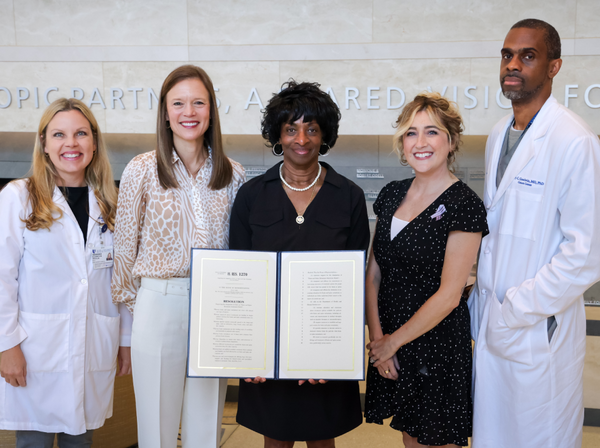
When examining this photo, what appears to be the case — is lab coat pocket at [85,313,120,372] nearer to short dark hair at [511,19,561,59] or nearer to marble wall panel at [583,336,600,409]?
short dark hair at [511,19,561,59]

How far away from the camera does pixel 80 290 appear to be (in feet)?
6.67

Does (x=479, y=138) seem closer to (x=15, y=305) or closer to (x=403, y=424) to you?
(x=403, y=424)

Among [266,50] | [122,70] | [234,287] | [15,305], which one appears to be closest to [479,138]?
[266,50]

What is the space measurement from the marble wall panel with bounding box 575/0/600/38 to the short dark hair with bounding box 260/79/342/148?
320 cm

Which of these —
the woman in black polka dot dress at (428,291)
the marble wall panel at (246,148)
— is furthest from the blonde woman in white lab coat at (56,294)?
the marble wall panel at (246,148)

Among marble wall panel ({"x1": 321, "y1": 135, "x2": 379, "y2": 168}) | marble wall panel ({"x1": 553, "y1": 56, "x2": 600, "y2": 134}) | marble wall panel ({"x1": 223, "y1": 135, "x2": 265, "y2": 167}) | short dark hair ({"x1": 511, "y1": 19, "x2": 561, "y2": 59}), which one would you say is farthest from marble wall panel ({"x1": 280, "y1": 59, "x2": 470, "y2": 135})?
short dark hair ({"x1": 511, "y1": 19, "x2": 561, "y2": 59})

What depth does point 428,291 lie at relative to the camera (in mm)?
1836

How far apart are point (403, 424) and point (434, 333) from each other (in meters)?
0.38

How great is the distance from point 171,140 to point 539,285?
151 centimetres

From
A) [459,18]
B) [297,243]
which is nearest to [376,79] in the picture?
[459,18]

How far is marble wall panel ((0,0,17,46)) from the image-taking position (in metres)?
4.54

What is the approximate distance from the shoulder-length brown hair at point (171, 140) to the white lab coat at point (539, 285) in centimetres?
110

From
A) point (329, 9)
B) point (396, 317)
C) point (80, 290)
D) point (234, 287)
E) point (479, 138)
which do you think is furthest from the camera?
point (479, 138)

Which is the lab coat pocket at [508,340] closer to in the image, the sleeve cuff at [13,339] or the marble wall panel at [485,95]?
the sleeve cuff at [13,339]
